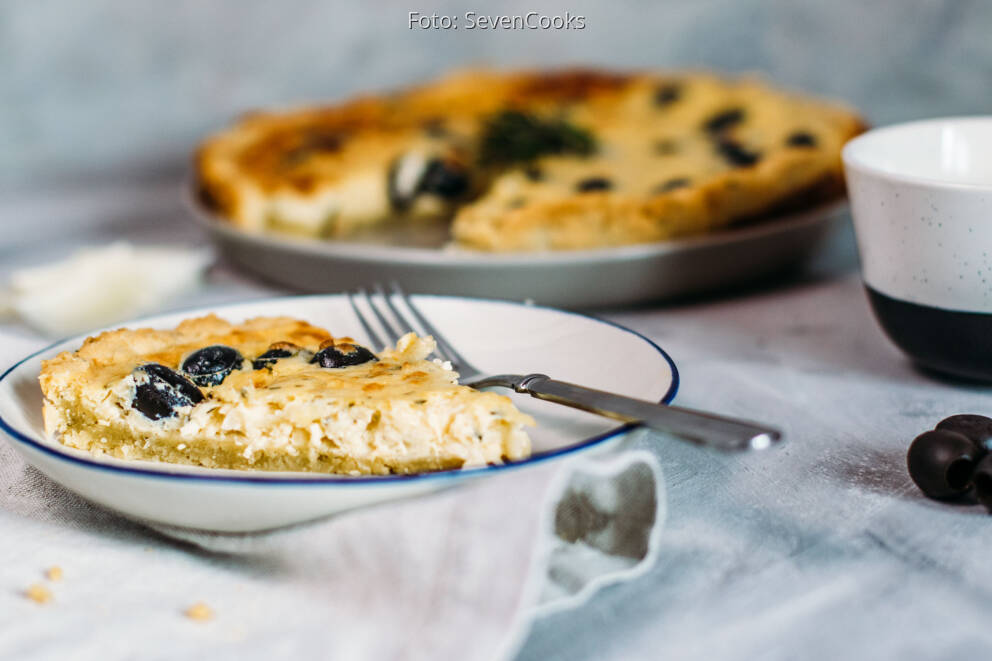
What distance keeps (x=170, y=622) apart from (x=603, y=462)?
1.74ft

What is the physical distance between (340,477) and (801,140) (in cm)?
183

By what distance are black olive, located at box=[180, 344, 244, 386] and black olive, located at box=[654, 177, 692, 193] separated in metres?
1.23

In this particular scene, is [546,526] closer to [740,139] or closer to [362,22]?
[740,139]

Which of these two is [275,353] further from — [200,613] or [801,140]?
[801,140]

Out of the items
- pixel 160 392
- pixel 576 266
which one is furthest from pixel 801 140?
pixel 160 392

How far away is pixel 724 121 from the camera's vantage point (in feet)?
9.85

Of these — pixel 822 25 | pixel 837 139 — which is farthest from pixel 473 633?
pixel 822 25

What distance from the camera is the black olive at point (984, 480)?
54.2 inches

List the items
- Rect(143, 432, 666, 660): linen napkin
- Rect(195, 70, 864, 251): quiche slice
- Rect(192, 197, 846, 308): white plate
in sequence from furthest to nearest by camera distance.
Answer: Rect(195, 70, 864, 251): quiche slice < Rect(192, 197, 846, 308): white plate < Rect(143, 432, 666, 660): linen napkin

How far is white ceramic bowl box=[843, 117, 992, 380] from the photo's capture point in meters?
1.72

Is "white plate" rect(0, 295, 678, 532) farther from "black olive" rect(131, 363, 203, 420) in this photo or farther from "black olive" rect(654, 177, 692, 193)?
"black olive" rect(654, 177, 692, 193)

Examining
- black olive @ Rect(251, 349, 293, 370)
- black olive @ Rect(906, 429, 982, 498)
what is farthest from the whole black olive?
black olive @ Rect(906, 429, 982, 498)

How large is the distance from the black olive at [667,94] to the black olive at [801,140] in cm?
52

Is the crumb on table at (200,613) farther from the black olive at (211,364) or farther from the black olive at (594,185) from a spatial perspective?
the black olive at (594,185)
